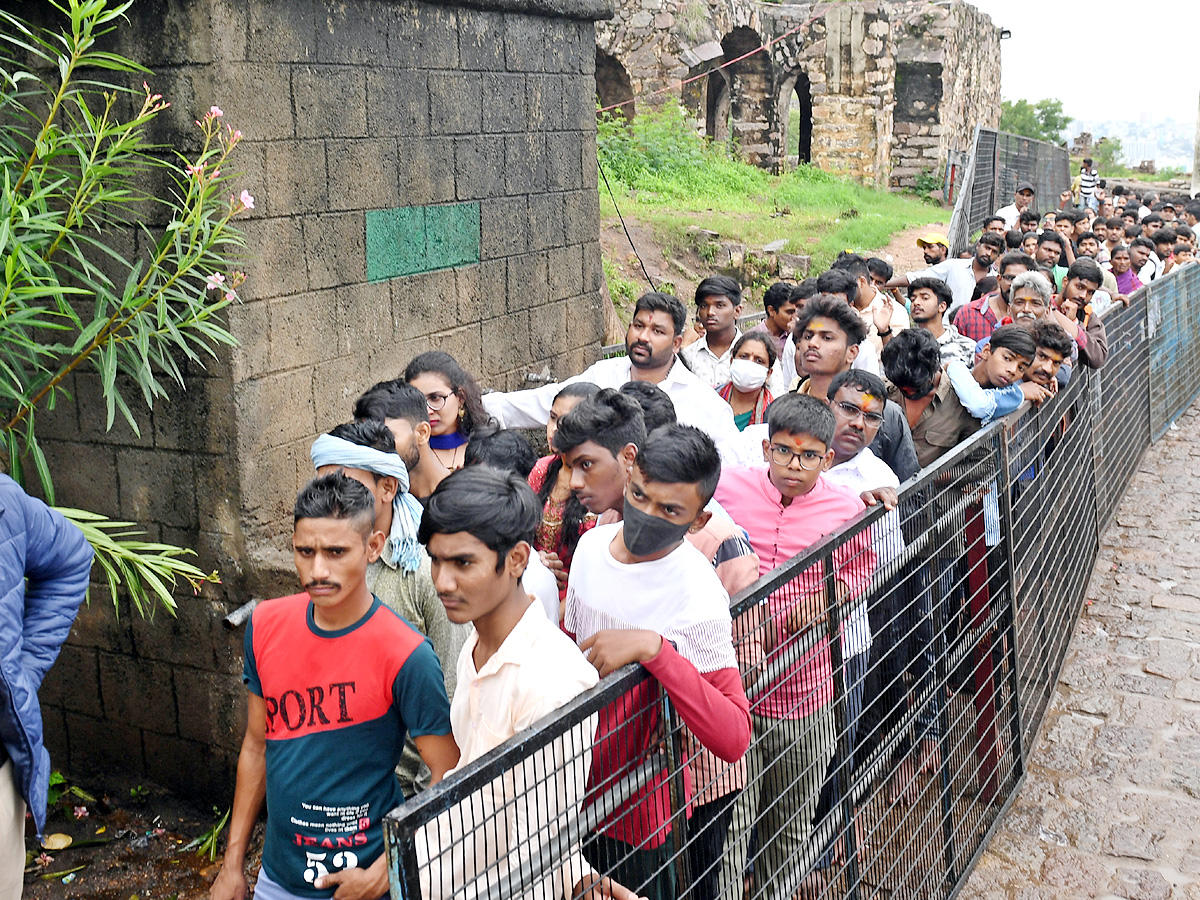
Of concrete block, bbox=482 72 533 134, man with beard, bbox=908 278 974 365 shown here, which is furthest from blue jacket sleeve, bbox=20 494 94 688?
man with beard, bbox=908 278 974 365

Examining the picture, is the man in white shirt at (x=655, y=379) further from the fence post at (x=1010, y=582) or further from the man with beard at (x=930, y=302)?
the man with beard at (x=930, y=302)

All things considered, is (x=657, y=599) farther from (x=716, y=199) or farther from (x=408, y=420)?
(x=716, y=199)

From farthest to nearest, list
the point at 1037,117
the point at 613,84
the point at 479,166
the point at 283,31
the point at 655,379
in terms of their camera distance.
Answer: the point at 1037,117
the point at 613,84
the point at 479,166
the point at 655,379
the point at 283,31

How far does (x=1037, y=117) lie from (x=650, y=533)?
56411 millimetres

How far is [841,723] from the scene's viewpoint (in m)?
3.39

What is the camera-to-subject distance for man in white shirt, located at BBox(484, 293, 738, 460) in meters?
4.80

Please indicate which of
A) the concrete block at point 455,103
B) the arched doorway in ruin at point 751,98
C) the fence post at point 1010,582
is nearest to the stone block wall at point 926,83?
the arched doorway in ruin at point 751,98

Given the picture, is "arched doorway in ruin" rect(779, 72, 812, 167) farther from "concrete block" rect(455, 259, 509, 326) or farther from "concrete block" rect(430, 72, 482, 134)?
"concrete block" rect(430, 72, 482, 134)

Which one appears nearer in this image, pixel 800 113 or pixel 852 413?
pixel 852 413

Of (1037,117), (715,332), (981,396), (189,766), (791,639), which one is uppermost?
(1037,117)

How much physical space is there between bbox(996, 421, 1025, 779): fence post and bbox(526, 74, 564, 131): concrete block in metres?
3.09

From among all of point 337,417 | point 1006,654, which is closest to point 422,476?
point 337,417

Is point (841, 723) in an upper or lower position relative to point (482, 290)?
lower

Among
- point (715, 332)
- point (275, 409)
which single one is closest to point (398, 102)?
point (275, 409)
